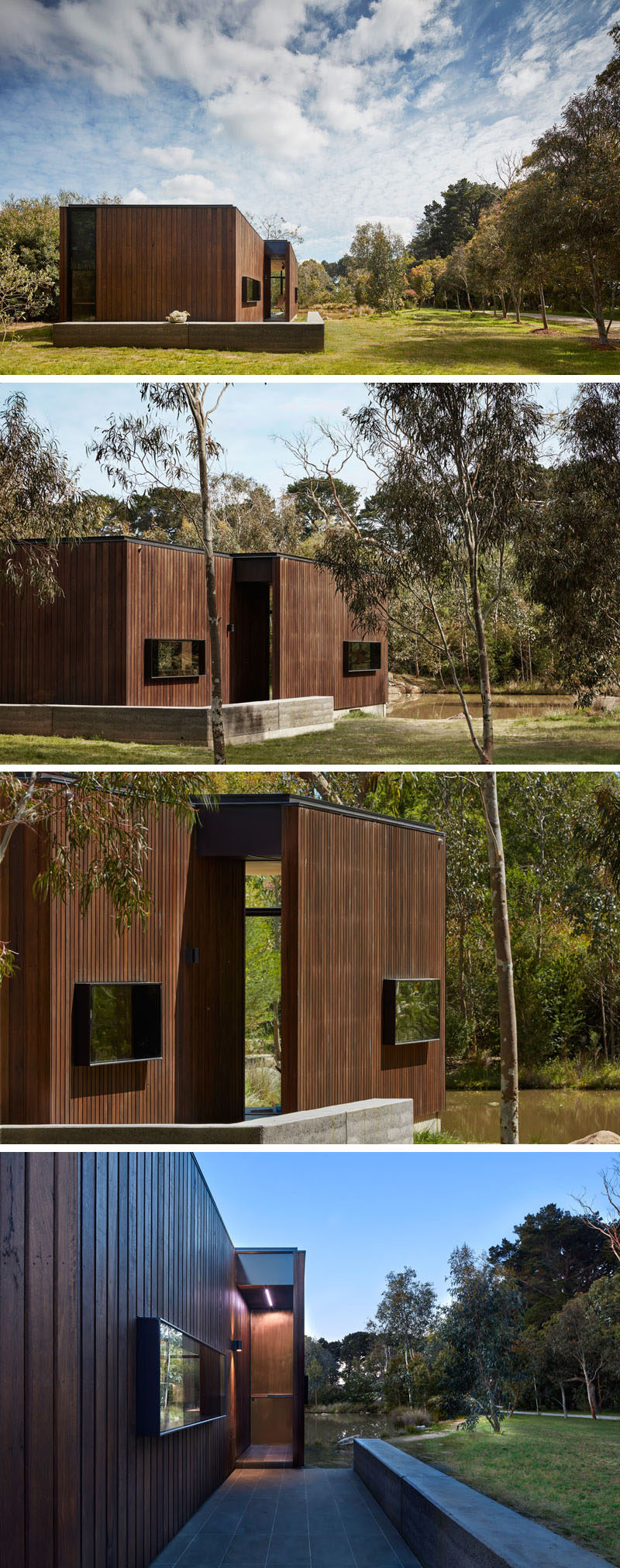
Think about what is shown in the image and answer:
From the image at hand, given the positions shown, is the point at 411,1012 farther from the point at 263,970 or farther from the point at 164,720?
the point at 263,970

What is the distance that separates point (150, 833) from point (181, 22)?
8703 mm

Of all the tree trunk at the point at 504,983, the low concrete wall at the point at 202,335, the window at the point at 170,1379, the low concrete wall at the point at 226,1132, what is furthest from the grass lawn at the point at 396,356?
the window at the point at 170,1379

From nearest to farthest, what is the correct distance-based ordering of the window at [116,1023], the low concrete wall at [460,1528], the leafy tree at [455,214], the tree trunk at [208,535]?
the low concrete wall at [460,1528]
the window at [116,1023]
the tree trunk at [208,535]
the leafy tree at [455,214]

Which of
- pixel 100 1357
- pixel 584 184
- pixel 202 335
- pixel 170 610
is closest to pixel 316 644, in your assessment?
pixel 170 610

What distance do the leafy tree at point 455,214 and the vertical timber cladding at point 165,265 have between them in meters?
3.11

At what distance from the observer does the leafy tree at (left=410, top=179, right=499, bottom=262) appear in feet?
33.1

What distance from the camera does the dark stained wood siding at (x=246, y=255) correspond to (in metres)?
12.2

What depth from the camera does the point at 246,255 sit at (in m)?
12.2

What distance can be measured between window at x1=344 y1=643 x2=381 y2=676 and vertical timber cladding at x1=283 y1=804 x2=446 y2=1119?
2821mm

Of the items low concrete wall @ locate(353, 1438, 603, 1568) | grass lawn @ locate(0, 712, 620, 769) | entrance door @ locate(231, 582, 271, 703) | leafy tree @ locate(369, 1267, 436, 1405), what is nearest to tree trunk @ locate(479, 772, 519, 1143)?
grass lawn @ locate(0, 712, 620, 769)

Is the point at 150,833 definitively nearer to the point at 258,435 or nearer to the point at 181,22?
the point at 258,435

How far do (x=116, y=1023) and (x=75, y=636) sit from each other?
20.2 feet

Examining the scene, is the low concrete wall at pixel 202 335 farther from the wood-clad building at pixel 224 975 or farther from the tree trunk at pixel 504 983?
the wood-clad building at pixel 224 975

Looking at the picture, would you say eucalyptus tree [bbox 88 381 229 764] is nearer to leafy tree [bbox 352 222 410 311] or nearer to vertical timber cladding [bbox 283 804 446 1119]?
vertical timber cladding [bbox 283 804 446 1119]
